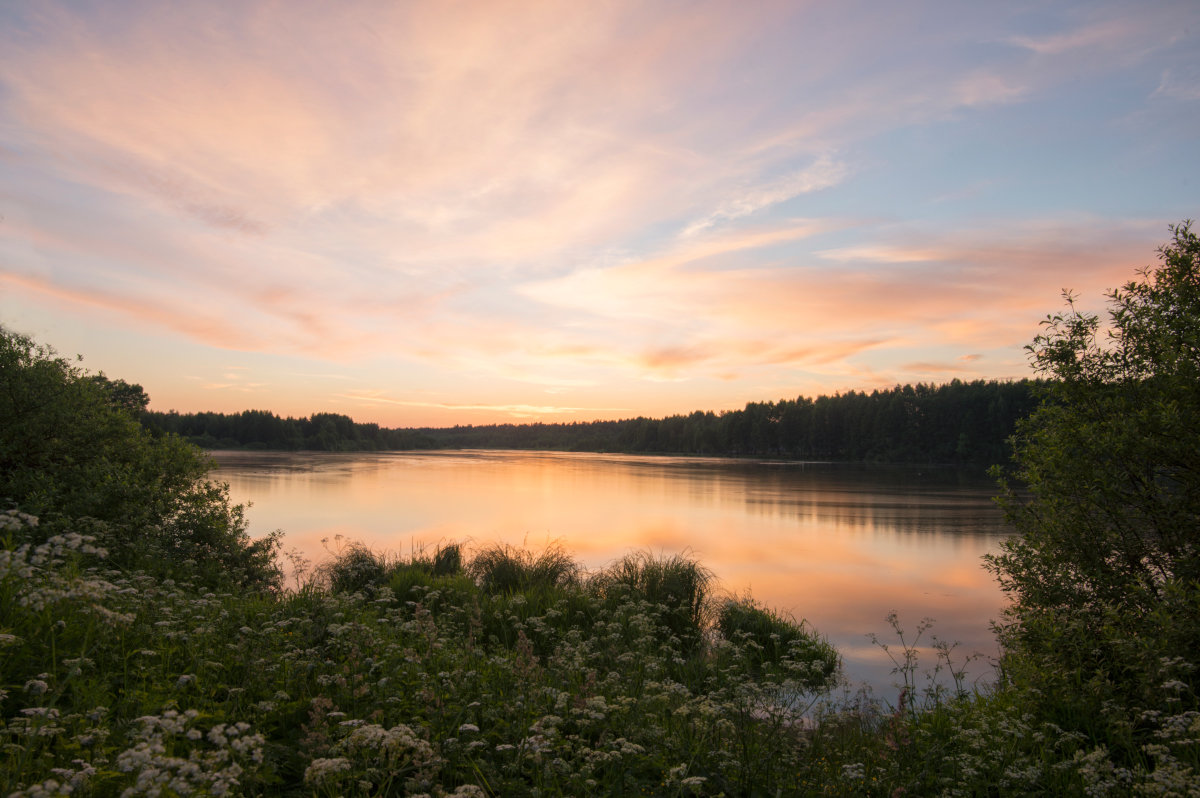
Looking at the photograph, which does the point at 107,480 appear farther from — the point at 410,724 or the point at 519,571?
the point at 410,724

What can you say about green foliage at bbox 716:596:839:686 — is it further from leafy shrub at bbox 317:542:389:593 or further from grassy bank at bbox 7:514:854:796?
leafy shrub at bbox 317:542:389:593

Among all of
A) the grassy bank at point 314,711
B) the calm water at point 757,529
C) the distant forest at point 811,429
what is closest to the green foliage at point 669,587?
the calm water at point 757,529

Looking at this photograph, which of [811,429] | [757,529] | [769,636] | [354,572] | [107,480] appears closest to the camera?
[107,480]

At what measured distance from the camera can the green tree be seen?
549 centimetres

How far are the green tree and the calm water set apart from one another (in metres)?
3.66

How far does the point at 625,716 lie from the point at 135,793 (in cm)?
324

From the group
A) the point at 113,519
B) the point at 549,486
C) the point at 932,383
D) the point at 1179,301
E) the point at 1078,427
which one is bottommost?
the point at 549,486

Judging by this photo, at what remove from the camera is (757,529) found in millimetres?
24406

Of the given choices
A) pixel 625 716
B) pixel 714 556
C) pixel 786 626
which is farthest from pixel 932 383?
pixel 625 716

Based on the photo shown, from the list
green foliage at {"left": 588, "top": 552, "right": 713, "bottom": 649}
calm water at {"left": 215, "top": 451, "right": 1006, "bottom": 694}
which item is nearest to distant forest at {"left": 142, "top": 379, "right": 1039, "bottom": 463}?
calm water at {"left": 215, "top": 451, "right": 1006, "bottom": 694}

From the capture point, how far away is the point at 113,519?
29.9 feet

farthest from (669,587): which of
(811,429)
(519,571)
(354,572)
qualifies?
(811,429)

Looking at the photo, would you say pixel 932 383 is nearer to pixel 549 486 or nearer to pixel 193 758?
pixel 549 486

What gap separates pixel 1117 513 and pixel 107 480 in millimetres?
12705
